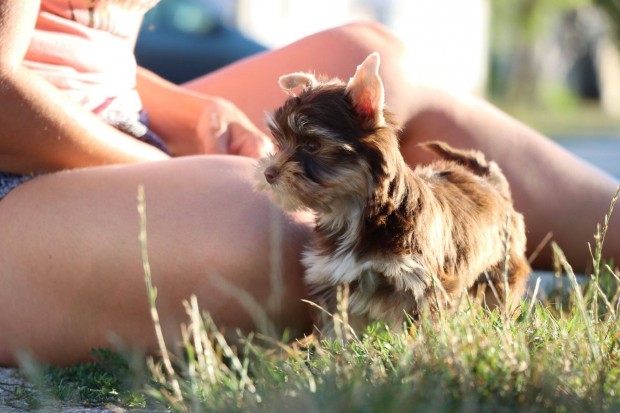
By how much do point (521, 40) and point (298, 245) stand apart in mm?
34170

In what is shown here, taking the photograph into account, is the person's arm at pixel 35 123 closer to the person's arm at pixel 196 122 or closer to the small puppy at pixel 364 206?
the person's arm at pixel 196 122

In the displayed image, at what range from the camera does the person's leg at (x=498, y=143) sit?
4.09 metres

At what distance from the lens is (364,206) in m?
3.05

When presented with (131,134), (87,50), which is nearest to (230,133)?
(131,134)

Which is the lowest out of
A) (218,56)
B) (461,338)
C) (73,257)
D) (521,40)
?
(521,40)

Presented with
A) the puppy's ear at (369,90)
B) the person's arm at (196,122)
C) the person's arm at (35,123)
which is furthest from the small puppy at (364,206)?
the person's arm at (196,122)

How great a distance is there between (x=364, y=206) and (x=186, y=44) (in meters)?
7.12

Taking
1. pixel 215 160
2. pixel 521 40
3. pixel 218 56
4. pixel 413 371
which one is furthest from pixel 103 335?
pixel 521 40

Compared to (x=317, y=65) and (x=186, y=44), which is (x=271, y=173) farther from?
(x=186, y=44)

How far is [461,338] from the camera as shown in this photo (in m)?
2.65

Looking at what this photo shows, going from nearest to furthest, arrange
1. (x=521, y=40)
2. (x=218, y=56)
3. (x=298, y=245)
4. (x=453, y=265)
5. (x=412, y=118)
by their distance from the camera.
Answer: (x=453, y=265), (x=298, y=245), (x=412, y=118), (x=218, y=56), (x=521, y=40)

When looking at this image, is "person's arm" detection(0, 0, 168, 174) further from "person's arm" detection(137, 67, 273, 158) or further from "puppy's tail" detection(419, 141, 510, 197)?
"puppy's tail" detection(419, 141, 510, 197)

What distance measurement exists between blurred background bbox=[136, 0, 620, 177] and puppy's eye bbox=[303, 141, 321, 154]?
47.2 inches

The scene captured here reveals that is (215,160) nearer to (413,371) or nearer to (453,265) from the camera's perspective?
(453,265)
